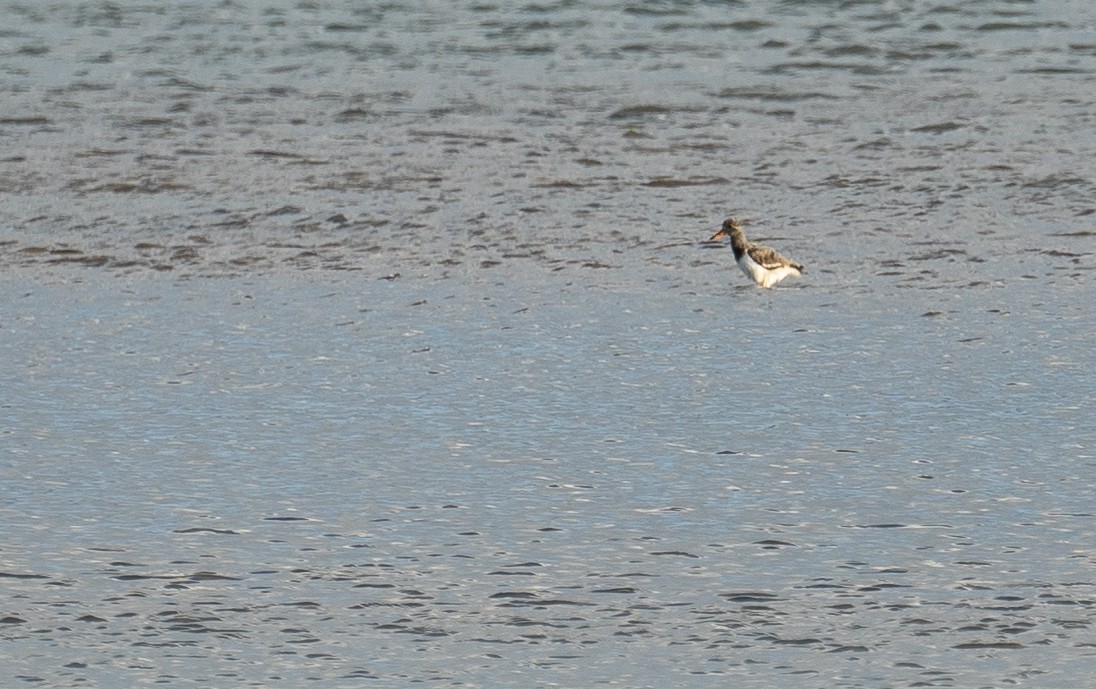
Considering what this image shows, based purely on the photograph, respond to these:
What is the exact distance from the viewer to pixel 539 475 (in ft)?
23.6

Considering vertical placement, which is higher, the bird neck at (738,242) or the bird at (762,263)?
the bird neck at (738,242)

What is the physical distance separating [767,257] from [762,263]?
150 millimetres

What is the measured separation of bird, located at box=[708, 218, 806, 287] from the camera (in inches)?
393

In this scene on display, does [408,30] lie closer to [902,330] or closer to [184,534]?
[902,330]

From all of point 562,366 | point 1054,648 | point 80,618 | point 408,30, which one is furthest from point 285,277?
point 408,30

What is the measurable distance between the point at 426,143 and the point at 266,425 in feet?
20.2

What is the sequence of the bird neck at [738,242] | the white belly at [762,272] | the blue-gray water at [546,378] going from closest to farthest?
the blue-gray water at [546,378] < the white belly at [762,272] < the bird neck at [738,242]

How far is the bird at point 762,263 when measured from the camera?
32.7 feet

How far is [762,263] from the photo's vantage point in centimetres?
997

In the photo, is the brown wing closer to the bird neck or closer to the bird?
the bird

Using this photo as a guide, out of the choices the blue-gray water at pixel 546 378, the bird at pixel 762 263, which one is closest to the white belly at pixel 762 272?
the bird at pixel 762 263

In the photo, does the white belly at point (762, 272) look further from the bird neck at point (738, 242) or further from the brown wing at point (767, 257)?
the bird neck at point (738, 242)

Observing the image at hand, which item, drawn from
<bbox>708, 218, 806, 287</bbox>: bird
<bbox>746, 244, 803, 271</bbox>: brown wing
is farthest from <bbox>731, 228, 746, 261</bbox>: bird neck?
<bbox>746, 244, 803, 271</bbox>: brown wing

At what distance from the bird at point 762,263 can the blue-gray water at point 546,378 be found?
10 centimetres
